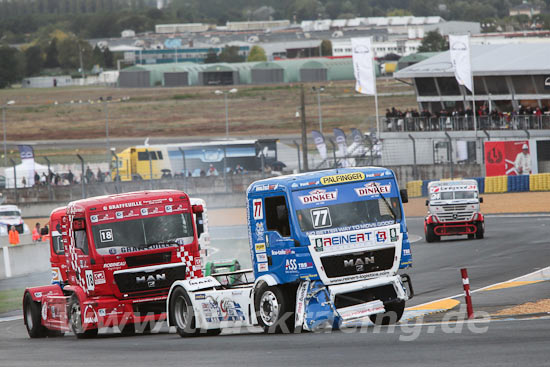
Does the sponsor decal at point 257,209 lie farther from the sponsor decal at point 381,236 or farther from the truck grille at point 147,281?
the truck grille at point 147,281

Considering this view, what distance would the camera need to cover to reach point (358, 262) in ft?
48.1

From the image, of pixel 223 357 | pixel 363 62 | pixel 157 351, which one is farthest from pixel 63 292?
pixel 363 62

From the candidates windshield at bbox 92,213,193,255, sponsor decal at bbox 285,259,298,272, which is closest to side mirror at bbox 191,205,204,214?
windshield at bbox 92,213,193,255

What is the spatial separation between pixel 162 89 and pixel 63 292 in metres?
139

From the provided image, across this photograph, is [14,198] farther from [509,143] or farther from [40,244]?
[509,143]

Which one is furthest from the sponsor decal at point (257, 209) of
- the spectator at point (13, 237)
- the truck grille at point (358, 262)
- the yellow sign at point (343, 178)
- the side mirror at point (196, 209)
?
the spectator at point (13, 237)

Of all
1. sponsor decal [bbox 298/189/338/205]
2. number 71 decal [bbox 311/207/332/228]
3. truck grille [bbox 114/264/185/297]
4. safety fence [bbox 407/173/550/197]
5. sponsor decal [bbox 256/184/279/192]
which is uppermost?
sponsor decal [bbox 256/184/279/192]

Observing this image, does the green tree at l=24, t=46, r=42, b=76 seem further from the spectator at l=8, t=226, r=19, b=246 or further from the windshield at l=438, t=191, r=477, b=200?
the windshield at l=438, t=191, r=477, b=200

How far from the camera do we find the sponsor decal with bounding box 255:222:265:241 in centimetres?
1518

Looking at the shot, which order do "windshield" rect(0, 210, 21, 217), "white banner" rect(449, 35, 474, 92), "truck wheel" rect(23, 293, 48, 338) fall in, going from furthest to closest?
"white banner" rect(449, 35, 474, 92), "windshield" rect(0, 210, 21, 217), "truck wheel" rect(23, 293, 48, 338)

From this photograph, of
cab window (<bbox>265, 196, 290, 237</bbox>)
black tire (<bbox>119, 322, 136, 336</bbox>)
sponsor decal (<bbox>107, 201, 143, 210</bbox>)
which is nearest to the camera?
cab window (<bbox>265, 196, 290, 237</bbox>)

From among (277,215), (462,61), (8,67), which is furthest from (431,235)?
(8,67)

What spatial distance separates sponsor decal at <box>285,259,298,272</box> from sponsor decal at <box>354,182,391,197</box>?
1.50 m

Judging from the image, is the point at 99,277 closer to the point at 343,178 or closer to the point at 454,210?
the point at 343,178
